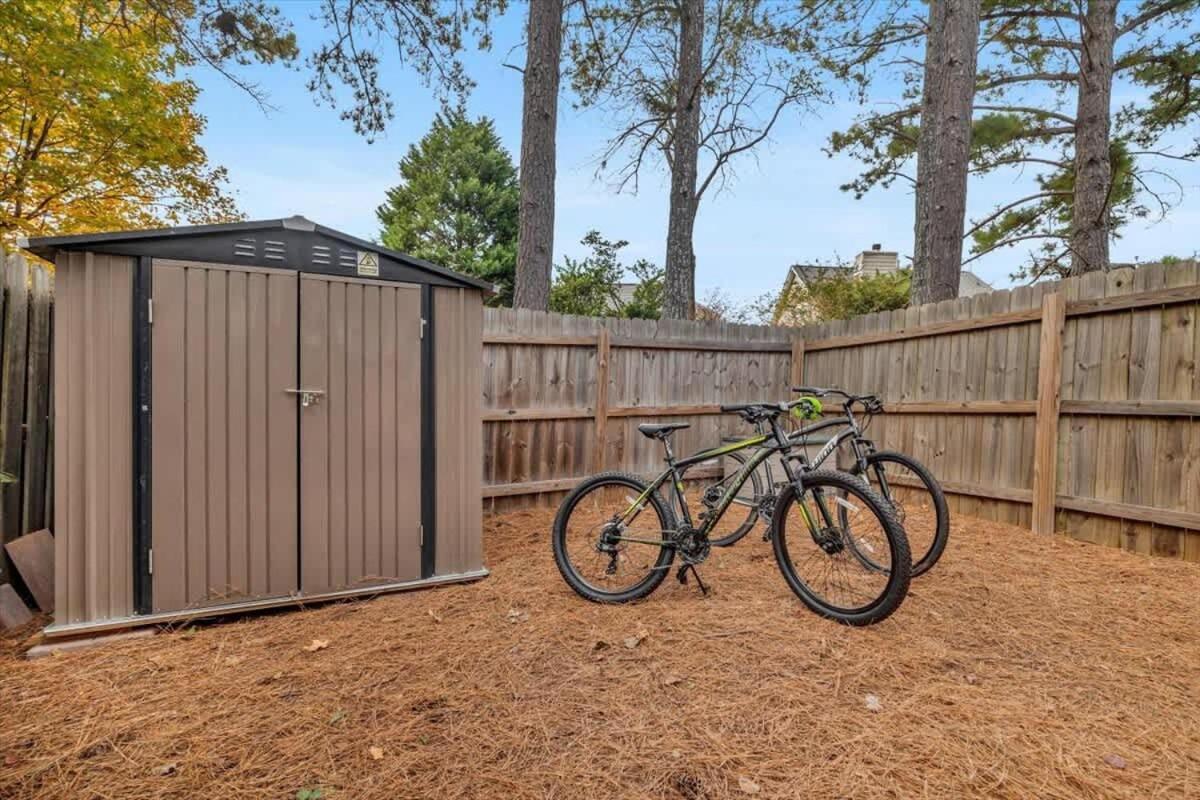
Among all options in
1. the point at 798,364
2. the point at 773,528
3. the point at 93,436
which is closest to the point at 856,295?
the point at 798,364

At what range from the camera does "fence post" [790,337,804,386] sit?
5.97m

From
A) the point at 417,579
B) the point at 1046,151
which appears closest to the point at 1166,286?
the point at 417,579

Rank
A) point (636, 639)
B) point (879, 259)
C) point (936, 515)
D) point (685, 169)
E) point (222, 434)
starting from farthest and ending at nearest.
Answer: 1. point (879, 259)
2. point (685, 169)
3. point (936, 515)
4. point (222, 434)
5. point (636, 639)

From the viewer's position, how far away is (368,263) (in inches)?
115

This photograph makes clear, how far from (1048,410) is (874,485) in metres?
1.38

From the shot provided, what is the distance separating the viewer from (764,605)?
268 centimetres

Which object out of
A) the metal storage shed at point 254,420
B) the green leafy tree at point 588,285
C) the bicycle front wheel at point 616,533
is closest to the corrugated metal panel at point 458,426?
the metal storage shed at point 254,420

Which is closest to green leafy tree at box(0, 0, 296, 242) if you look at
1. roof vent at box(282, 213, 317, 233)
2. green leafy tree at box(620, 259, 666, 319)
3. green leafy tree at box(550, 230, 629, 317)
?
roof vent at box(282, 213, 317, 233)

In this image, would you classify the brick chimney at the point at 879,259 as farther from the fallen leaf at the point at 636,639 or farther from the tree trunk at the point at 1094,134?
the fallen leaf at the point at 636,639

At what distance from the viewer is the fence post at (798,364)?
5973 mm

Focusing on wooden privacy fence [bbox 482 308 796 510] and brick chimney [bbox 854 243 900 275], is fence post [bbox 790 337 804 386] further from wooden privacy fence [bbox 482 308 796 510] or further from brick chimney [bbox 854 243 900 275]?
brick chimney [bbox 854 243 900 275]

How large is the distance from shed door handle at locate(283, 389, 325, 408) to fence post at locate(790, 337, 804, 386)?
15.2 feet

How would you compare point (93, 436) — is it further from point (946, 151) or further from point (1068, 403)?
point (946, 151)

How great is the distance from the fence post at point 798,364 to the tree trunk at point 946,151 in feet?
3.77
